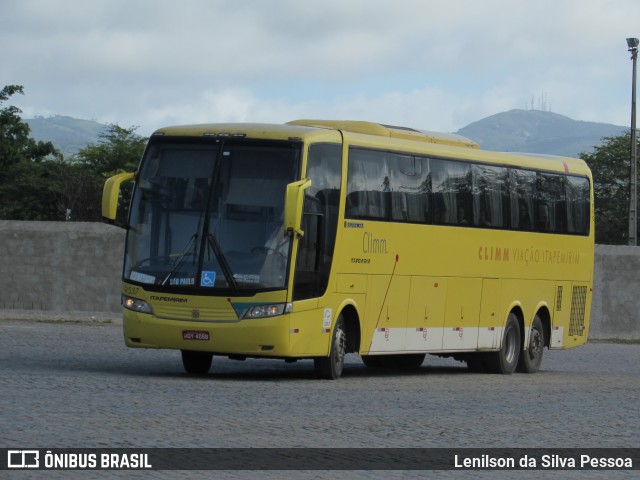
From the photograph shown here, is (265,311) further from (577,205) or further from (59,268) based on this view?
(59,268)

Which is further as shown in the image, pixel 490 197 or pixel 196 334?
pixel 490 197

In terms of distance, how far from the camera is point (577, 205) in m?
27.4

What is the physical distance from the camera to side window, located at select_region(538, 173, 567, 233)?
2609cm

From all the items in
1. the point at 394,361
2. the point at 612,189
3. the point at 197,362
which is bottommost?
the point at 394,361

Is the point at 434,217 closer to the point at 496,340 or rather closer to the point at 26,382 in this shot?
the point at 496,340

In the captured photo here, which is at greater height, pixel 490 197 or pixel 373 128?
pixel 373 128

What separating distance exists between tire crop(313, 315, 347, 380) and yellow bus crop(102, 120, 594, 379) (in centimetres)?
3

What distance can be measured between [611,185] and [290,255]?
90.6 metres

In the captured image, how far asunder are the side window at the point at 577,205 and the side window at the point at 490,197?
2528 millimetres

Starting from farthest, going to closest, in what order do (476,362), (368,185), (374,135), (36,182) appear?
1. (36,182)
2. (476,362)
3. (374,135)
4. (368,185)

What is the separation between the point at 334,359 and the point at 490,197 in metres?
5.29

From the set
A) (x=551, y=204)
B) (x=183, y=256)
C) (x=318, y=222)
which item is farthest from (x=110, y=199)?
(x=551, y=204)

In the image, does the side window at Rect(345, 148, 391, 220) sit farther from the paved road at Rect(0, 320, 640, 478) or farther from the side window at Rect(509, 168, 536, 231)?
the side window at Rect(509, 168, 536, 231)

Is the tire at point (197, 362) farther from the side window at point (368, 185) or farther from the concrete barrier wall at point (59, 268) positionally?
the concrete barrier wall at point (59, 268)
